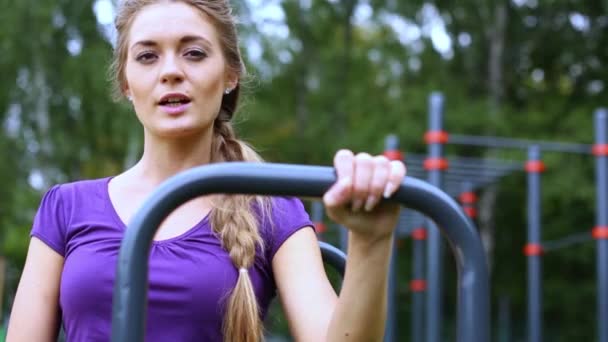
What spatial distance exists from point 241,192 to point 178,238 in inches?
22.9

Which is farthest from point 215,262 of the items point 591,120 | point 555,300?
point 555,300

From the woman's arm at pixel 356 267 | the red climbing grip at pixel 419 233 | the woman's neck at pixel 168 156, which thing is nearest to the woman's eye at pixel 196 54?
the woman's neck at pixel 168 156

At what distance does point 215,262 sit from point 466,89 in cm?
1383

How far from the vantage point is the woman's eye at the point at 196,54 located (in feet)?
5.32

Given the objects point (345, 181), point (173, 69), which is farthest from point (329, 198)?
A: point (173, 69)

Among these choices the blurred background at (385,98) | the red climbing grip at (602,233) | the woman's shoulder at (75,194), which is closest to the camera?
the woman's shoulder at (75,194)

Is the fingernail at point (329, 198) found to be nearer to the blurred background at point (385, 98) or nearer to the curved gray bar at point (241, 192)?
the curved gray bar at point (241, 192)

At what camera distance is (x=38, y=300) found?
1.65 metres

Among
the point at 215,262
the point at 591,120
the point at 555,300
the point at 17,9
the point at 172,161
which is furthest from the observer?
the point at 555,300

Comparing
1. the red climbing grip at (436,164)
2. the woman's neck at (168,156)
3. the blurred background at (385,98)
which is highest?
the blurred background at (385,98)

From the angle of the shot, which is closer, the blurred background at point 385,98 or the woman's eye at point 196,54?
the woman's eye at point 196,54

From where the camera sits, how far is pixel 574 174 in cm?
1337

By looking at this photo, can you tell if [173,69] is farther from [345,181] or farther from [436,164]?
[436,164]

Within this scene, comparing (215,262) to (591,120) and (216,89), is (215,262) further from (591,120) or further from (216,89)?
(591,120)
